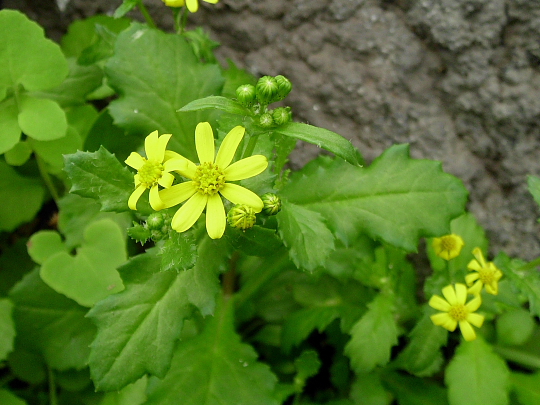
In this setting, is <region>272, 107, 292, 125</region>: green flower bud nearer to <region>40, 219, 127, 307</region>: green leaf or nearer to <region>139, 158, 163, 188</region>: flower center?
<region>139, 158, 163, 188</region>: flower center

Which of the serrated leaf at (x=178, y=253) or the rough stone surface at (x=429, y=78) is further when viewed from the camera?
the rough stone surface at (x=429, y=78)

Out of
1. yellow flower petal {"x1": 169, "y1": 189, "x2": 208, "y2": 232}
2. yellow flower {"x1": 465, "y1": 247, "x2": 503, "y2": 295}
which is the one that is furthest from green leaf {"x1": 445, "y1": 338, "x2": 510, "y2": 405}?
yellow flower petal {"x1": 169, "y1": 189, "x2": 208, "y2": 232}

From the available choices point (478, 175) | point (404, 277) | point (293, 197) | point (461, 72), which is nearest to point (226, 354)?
point (293, 197)

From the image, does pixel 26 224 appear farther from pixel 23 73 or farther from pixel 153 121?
pixel 153 121

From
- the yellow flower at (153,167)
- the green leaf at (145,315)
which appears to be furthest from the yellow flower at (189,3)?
the green leaf at (145,315)

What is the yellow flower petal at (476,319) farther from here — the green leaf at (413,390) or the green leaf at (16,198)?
the green leaf at (16,198)

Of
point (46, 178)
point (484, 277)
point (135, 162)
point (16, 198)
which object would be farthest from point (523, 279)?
point (16, 198)
